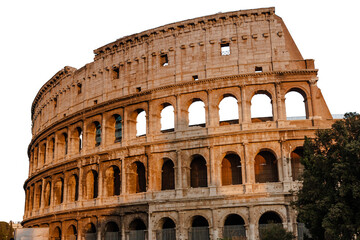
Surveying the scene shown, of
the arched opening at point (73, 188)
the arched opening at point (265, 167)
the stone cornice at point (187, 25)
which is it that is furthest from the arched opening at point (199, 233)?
the stone cornice at point (187, 25)

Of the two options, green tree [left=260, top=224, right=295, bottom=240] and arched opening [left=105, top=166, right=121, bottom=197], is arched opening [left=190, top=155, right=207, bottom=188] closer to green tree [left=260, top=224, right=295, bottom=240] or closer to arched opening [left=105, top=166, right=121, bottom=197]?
arched opening [left=105, top=166, right=121, bottom=197]

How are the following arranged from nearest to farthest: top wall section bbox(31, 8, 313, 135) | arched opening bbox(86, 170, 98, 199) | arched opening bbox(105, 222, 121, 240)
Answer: top wall section bbox(31, 8, 313, 135) < arched opening bbox(105, 222, 121, 240) < arched opening bbox(86, 170, 98, 199)

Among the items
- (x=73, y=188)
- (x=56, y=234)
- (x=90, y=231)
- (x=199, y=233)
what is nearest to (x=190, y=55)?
(x=199, y=233)

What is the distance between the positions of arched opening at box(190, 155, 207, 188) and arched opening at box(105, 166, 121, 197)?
5.77 metres

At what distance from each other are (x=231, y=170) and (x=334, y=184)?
9.48m

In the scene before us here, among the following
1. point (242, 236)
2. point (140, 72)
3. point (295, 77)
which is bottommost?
point (242, 236)

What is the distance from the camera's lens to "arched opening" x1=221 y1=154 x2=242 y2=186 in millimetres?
26438

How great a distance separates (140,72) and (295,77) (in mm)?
10723

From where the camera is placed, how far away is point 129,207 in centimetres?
2750

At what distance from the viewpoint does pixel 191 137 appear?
26.6m

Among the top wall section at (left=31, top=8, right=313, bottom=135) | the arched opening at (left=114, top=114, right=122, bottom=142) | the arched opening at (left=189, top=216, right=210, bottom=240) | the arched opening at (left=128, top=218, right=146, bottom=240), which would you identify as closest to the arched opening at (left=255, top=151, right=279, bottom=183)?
the arched opening at (left=189, top=216, right=210, bottom=240)

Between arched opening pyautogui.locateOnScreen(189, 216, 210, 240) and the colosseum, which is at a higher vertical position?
the colosseum

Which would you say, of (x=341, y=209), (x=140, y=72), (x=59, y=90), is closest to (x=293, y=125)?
(x=341, y=209)

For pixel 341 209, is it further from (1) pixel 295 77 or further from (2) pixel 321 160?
A: (1) pixel 295 77
